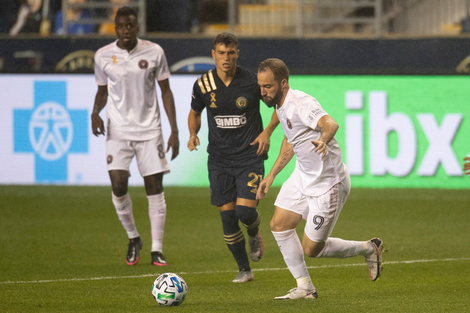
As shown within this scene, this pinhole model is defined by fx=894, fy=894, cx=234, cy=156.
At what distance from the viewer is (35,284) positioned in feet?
23.4

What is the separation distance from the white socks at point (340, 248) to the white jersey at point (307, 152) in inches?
16.9

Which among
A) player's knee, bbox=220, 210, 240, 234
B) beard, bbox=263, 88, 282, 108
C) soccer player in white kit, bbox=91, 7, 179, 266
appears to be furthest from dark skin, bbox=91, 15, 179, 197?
beard, bbox=263, 88, 282, 108

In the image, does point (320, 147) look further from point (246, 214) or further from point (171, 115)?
point (171, 115)

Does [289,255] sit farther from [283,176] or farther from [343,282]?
[283,176]

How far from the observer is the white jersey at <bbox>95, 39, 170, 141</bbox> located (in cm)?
821

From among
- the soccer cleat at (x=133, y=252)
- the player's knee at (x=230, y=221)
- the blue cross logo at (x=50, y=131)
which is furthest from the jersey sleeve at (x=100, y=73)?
the blue cross logo at (x=50, y=131)

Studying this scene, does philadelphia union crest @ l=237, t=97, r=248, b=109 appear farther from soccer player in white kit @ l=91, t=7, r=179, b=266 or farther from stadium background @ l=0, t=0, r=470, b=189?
stadium background @ l=0, t=0, r=470, b=189

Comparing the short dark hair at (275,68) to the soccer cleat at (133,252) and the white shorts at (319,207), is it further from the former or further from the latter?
the soccer cleat at (133,252)

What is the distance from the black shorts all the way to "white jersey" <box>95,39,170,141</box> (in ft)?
3.78

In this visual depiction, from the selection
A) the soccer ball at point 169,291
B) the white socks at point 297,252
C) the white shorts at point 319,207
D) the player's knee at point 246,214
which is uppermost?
the white shorts at point 319,207

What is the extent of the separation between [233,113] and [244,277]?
1328mm

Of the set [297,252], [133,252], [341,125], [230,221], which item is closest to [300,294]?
[297,252]

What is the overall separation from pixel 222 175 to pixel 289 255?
126 centimetres

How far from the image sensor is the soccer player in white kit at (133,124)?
8188 mm
